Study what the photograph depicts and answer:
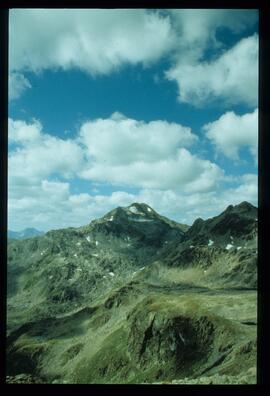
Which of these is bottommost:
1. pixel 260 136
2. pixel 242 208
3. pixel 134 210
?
pixel 260 136

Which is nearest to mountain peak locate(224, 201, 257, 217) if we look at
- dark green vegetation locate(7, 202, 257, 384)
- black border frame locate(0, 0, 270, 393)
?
A: dark green vegetation locate(7, 202, 257, 384)

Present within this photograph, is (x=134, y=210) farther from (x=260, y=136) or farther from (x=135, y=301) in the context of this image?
(x=260, y=136)

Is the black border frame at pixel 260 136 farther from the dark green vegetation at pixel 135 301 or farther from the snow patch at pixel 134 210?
the snow patch at pixel 134 210

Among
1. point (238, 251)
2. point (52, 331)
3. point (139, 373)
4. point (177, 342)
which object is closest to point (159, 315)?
point (177, 342)

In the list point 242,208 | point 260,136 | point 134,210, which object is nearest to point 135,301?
point 242,208

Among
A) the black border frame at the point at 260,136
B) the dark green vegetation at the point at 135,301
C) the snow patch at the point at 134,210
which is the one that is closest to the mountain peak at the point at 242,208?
the dark green vegetation at the point at 135,301

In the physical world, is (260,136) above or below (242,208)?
below

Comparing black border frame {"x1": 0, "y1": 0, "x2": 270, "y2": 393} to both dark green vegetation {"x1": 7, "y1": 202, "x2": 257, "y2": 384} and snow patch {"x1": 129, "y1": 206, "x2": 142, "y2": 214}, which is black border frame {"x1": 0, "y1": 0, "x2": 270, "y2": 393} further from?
snow patch {"x1": 129, "y1": 206, "x2": 142, "y2": 214}
